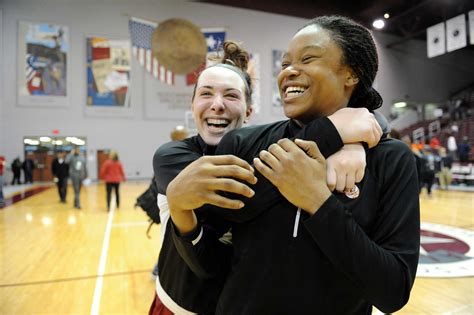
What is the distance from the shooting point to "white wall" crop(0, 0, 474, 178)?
50.5 ft

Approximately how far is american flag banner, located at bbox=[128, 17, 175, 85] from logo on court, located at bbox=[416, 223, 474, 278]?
47.9 feet

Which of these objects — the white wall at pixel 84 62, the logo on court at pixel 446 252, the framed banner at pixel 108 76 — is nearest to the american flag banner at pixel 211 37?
the white wall at pixel 84 62

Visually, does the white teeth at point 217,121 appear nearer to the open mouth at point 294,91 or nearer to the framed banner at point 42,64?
the open mouth at point 294,91

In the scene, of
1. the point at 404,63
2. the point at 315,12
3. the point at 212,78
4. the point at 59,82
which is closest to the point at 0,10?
the point at 59,82

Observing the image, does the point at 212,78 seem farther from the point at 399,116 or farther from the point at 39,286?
the point at 399,116

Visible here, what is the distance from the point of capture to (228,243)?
109cm

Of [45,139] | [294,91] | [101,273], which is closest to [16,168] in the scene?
[45,139]

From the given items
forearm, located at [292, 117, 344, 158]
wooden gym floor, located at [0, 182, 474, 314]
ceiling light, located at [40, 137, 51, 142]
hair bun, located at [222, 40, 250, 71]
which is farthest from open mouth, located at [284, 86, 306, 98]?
ceiling light, located at [40, 137, 51, 142]

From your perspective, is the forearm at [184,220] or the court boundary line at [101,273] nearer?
the forearm at [184,220]

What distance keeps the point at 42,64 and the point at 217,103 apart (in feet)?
56.8

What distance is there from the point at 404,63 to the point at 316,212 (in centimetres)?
2556

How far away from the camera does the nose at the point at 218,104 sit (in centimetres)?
138

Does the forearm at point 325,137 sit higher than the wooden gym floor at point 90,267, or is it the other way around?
the forearm at point 325,137

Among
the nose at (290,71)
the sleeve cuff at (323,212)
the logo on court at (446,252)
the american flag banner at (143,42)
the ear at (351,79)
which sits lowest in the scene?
the logo on court at (446,252)
